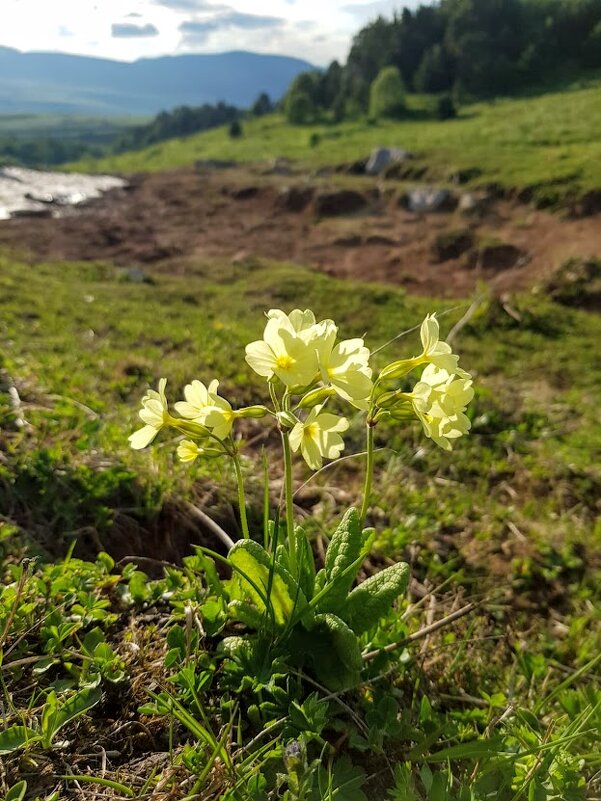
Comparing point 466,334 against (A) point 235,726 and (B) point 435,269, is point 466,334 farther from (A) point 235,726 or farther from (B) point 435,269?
(A) point 235,726

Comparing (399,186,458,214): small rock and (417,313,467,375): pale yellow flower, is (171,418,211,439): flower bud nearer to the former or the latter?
(417,313,467,375): pale yellow flower

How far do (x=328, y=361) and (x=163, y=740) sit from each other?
1.16m

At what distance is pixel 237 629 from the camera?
1.98 m

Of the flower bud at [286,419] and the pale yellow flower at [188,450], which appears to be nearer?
the flower bud at [286,419]

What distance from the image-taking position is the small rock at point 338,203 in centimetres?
1688

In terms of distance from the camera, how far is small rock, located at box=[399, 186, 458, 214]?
50.6 feet

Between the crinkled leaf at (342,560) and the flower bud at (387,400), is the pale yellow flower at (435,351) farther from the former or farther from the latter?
the crinkled leaf at (342,560)

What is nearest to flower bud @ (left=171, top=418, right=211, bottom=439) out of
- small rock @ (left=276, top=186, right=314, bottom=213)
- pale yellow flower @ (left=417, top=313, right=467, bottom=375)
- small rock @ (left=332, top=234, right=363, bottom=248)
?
pale yellow flower @ (left=417, top=313, right=467, bottom=375)

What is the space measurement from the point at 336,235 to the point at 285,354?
13.6 meters

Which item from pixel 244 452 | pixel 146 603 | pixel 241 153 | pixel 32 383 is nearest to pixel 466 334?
pixel 244 452

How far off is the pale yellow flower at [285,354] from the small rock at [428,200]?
14892 mm

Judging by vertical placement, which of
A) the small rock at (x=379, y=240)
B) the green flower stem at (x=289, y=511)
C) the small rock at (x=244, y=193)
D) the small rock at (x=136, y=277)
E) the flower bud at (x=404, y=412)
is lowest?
the small rock at (x=136, y=277)

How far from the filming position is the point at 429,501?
12.5ft

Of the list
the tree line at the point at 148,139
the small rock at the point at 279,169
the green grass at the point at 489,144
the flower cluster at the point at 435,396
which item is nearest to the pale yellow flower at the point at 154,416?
the flower cluster at the point at 435,396
